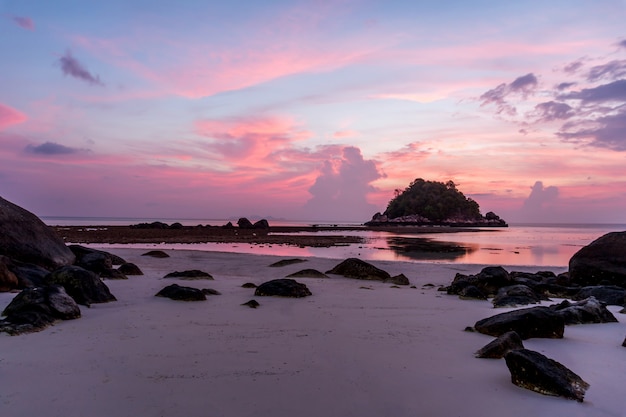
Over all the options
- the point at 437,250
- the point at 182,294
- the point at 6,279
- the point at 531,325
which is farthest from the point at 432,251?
the point at 6,279

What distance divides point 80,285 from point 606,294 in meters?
11.1

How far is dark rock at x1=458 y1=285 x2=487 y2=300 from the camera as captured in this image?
955 cm

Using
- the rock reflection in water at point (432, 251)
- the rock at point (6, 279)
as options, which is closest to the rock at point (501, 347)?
the rock at point (6, 279)

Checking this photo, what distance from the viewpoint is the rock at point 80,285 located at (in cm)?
742

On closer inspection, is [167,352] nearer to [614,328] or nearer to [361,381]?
[361,381]

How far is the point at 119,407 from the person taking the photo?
332cm

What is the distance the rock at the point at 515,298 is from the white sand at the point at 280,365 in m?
1.71

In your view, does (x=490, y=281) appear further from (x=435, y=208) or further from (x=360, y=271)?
(x=435, y=208)

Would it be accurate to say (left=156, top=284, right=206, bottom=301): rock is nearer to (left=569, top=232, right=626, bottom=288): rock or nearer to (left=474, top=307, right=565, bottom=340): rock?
(left=474, top=307, right=565, bottom=340): rock

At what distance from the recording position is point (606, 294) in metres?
9.52

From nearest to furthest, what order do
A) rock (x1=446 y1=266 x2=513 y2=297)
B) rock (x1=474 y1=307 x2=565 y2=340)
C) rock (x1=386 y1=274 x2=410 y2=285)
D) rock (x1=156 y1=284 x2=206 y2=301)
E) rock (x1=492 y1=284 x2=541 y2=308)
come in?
rock (x1=474 y1=307 x2=565 y2=340), rock (x1=156 y1=284 x2=206 y2=301), rock (x1=492 y1=284 x2=541 y2=308), rock (x1=446 y1=266 x2=513 y2=297), rock (x1=386 y1=274 x2=410 y2=285)

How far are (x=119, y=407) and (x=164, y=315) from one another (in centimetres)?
351

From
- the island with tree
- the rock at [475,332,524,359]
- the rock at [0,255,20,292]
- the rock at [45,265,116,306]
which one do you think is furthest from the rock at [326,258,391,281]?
the island with tree

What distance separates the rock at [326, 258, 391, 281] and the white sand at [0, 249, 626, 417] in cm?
490
